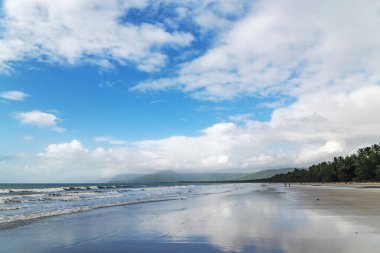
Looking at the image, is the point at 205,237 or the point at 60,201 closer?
the point at 205,237

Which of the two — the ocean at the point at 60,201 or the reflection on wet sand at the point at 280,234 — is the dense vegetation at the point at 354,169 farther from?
the reflection on wet sand at the point at 280,234

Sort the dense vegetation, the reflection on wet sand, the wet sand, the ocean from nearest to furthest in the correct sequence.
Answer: the reflection on wet sand, the wet sand, the ocean, the dense vegetation

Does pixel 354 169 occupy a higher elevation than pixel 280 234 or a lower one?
higher

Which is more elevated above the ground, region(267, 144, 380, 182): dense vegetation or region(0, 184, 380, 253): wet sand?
region(267, 144, 380, 182): dense vegetation

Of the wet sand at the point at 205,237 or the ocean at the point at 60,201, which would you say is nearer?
the wet sand at the point at 205,237

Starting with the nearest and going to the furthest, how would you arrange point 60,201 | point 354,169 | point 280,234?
point 280,234, point 60,201, point 354,169

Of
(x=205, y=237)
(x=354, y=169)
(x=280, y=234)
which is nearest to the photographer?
(x=205, y=237)

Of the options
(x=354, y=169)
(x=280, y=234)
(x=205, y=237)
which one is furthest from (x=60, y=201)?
(x=354, y=169)

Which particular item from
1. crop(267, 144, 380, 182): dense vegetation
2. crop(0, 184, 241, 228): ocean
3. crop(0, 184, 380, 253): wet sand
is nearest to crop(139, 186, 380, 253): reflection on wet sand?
crop(0, 184, 380, 253): wet sand

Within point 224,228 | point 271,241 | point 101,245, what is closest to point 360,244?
point 271,241

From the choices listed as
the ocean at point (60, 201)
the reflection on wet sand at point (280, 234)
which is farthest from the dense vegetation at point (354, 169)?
the reflection on wet sand at point (280, 234)

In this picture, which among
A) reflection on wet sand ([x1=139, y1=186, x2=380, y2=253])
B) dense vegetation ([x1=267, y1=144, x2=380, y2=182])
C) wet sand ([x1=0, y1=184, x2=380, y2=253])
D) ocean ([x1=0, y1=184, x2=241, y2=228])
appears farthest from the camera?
dense vegetation ([x1=267, y1=144, x2=380, y2=182])

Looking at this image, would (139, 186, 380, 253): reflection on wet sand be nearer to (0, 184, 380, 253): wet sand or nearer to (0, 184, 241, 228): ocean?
(0, 184, 380, 253): wet sand

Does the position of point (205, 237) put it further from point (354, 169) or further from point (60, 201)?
point (354, 169)
